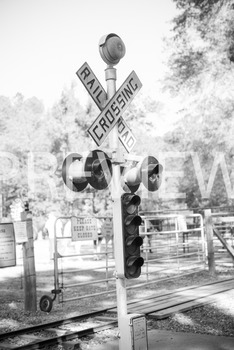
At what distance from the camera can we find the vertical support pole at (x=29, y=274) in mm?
10000

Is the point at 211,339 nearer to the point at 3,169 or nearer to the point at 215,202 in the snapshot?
the point at 215,202

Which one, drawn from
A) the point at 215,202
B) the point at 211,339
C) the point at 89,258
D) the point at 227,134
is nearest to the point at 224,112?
the point at 227,134

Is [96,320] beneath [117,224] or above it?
beneath

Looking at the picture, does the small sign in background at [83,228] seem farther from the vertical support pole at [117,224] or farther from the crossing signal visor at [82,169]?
the crossing signal visor at [82,169]

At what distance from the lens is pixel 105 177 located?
245 inches

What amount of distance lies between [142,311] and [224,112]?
15.1m

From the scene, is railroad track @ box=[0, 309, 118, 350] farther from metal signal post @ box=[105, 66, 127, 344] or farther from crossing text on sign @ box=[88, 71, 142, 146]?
crossing text on sign @ box=[88, 71, 142, 146]

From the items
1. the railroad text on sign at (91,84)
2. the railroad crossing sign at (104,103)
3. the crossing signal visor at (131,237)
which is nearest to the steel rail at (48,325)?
the crossing signal visor at (131,237)

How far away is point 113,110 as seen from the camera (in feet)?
20.8

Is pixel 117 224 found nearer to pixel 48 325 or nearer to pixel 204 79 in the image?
pixel 48 325

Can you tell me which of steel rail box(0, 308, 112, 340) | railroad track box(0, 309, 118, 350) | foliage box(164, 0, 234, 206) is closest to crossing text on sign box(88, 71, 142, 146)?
railroad track box(0, 309, 118, 350)

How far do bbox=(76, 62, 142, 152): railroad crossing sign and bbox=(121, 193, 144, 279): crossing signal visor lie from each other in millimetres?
777

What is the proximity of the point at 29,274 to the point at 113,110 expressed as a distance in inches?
190

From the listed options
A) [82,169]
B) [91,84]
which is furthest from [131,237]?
[91,84]
